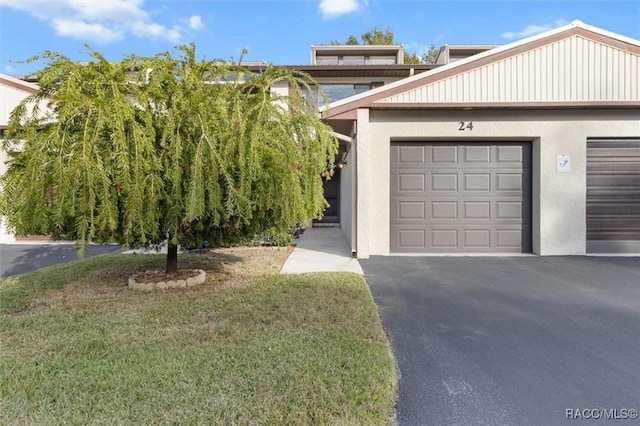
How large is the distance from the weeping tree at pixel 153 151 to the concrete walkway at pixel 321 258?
2037 millimetres

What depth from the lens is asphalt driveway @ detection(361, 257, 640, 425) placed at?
233 cm

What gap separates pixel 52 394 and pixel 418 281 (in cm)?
464

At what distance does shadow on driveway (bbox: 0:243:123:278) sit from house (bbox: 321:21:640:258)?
6.19 metres

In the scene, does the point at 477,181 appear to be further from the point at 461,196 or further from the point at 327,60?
the point at 327,60

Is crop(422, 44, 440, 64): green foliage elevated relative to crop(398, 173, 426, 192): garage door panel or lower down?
elevated

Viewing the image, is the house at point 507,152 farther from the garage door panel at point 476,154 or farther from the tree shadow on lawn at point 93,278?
the tree shadow on lawn at point 93,278

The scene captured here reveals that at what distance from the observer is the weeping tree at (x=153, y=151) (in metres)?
3.71

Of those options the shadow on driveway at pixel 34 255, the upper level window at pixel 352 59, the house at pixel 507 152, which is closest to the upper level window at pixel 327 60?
the upper level window at pixel 352 59

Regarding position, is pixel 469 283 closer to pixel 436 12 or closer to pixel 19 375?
pixel 19 375

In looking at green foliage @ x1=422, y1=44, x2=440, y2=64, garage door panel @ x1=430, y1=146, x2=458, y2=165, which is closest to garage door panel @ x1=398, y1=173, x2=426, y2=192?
garage door panel @ x1=430, y1=146, x2=458, y2=165

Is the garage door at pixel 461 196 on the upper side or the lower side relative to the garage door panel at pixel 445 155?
lower

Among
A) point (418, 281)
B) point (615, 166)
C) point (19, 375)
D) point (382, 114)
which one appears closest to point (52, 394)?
point (19, 375)

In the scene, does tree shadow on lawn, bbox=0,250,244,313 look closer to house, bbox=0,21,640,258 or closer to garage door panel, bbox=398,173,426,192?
house, bbox=0,21,640,258

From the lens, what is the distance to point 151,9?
7.22 m
